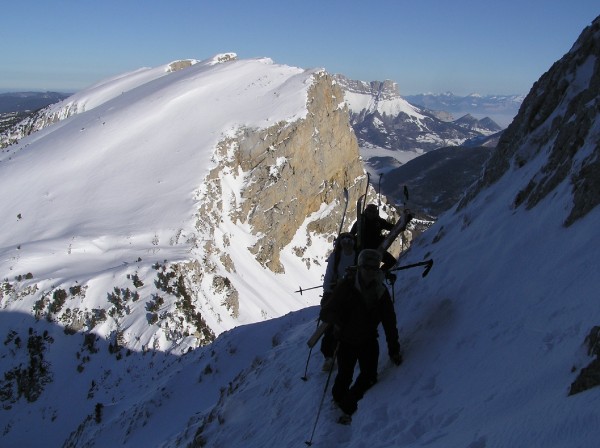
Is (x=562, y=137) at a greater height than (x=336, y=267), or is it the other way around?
(x=562, y=137)

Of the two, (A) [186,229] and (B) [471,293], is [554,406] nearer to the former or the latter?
(B) [471,293]

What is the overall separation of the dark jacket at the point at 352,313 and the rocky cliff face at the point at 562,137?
134 inches

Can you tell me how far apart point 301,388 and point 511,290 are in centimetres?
389

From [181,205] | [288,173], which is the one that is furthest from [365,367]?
[288,173]

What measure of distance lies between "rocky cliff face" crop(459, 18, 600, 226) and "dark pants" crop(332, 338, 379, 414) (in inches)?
141

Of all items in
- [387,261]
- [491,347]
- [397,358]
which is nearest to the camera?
[491,347]

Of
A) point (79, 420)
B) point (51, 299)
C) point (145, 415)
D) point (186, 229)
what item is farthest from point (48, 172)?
point (145, 415)

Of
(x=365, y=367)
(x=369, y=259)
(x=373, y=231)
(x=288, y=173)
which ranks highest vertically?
(x=369, y=259)

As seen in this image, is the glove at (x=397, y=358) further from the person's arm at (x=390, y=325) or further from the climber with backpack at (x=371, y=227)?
the climber with backpack at (x=371, y=227)

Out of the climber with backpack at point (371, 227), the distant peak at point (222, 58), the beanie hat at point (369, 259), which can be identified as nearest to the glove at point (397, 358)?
the beanie hat at point (369, 259)

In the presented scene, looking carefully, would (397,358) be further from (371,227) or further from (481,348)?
(371,227)

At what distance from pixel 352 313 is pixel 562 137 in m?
6.27

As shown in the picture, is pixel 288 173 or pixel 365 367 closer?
pixel 365 367

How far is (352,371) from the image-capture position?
6.79 m
